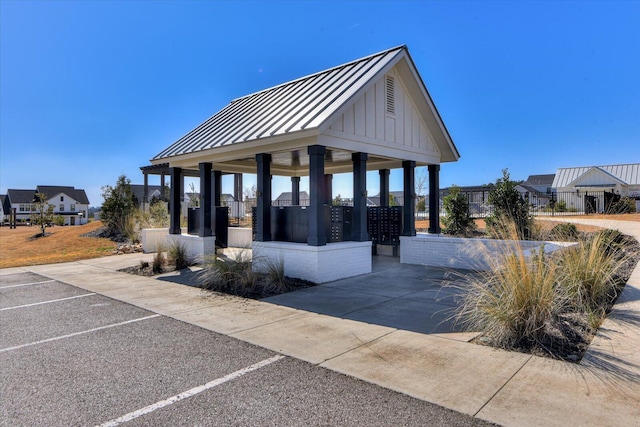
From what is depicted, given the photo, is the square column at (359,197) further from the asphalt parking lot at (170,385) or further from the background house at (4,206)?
the background house at (4,206)

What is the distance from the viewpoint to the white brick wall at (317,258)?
8.44 m

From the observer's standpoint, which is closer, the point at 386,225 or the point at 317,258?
the point at 317,258

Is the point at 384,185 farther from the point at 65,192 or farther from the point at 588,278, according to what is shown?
the point at 65,192

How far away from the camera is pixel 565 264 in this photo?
235 inches

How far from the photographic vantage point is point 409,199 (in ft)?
36.8

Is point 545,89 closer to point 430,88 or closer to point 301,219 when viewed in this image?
point 430,88

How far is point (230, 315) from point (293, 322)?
117 centimetres

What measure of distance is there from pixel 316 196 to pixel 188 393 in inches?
219

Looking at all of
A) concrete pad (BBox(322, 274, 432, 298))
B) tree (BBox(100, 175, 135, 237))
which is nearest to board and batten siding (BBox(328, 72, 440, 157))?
concrete pad (BBox(322, 274, 432, 298))

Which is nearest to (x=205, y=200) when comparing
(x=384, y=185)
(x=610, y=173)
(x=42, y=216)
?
(x=384, y=185)

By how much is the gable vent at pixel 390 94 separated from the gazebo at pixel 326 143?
0.03 meters

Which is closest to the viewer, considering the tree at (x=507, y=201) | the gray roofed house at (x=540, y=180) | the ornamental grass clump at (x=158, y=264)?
the ornamental grass clump at (x=158, y=264)

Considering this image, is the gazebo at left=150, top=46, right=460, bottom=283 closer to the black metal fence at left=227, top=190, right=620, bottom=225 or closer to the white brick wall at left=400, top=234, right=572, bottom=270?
the white brick wall at left=400, top=234, right=572, bottom=270

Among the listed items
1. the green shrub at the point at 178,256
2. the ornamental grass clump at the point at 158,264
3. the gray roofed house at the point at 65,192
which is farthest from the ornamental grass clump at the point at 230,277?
the gray roofed house at the point at 65,192
